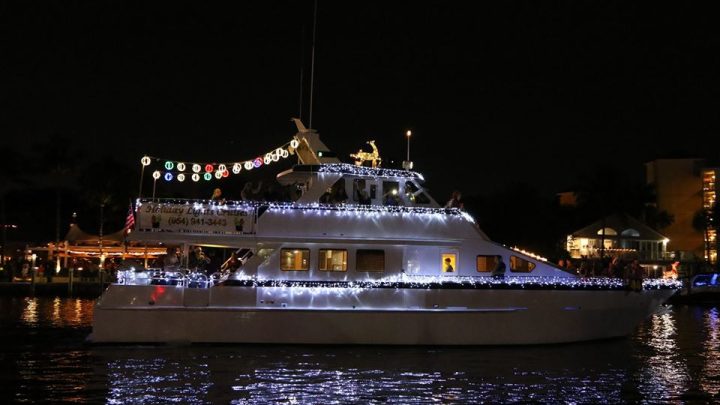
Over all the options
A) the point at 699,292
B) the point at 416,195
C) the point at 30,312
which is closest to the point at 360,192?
the point at 416,195

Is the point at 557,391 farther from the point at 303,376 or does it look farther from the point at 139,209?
the point at 139,209

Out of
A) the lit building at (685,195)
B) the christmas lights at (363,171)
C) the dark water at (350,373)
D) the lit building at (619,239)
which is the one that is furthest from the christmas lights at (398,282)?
the lit building at (685,195)

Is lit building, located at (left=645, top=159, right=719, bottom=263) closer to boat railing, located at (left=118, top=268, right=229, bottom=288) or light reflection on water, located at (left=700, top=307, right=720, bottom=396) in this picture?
light reflection on water, located at (left=700, top=307, right=720, bottom=396)

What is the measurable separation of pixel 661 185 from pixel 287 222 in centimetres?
6299

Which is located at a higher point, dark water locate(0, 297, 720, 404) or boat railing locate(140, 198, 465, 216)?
boat railing locate(140, 198, 465, 216)

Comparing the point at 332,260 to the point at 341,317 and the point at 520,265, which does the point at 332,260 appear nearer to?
the point at 341,317

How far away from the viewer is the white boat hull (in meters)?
17.1

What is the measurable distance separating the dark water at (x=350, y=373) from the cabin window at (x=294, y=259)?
185cm

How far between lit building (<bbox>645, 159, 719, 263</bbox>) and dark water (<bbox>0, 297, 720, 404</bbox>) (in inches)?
2148

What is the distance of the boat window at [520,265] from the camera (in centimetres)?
1850

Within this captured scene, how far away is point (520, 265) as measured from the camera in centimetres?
1855

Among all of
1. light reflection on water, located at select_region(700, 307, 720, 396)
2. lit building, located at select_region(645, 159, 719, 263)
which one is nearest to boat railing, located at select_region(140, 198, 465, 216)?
light reflection on water, located at select_region(700, 307, 720, 396)

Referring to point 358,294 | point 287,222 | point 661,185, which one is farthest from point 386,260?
point 661,185

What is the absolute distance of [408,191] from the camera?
63.0 feet
